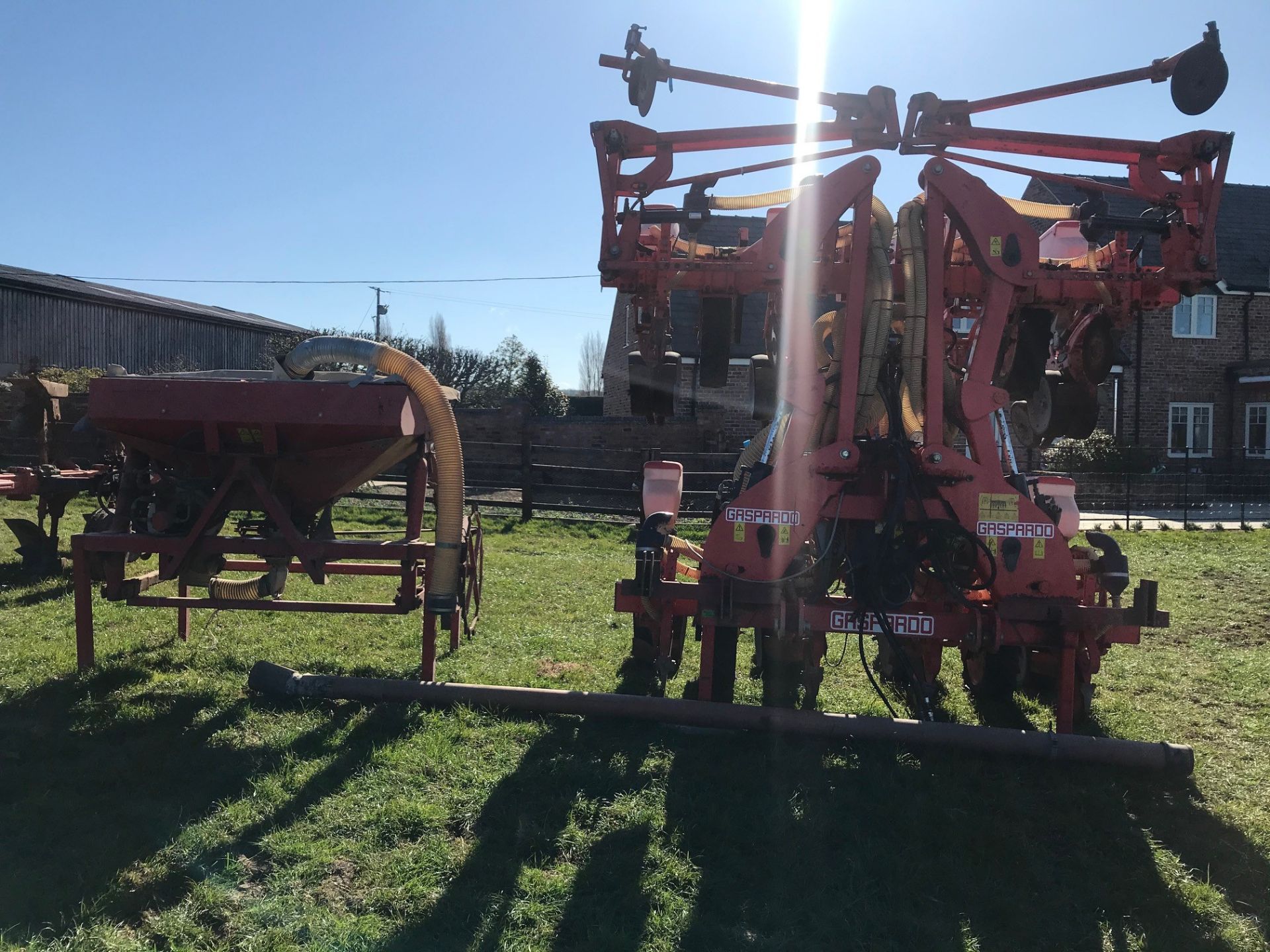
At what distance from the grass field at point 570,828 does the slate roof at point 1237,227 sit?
20990 mm

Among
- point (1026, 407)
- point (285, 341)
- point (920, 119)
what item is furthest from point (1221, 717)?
point (285, 341)

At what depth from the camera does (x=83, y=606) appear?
537cm

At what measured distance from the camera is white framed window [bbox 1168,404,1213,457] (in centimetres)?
2311

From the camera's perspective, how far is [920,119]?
489 centimetres

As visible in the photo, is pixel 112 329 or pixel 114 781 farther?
pixel 112 329

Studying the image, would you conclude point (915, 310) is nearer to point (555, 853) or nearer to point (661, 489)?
point (661, 489)

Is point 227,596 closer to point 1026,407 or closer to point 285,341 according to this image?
point 1026,407

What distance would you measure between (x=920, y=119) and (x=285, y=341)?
2779 centimetres

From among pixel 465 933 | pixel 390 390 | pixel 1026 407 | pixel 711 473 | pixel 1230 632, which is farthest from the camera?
pixel 711 473

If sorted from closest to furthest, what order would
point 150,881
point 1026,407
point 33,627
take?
point 150,881 → point 1026,407 → point 33,627

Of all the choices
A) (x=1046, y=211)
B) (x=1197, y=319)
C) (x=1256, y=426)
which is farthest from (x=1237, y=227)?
(x=1046, y=211)

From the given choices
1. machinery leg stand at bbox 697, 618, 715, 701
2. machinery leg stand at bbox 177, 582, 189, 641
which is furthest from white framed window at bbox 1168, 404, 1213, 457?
machinery leg stand at bbox 177, 582, 189, 641

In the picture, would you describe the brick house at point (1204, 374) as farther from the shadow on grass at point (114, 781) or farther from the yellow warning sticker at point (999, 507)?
the shadow on grass at point (114, 781)

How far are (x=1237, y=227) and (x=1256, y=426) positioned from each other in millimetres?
5574
